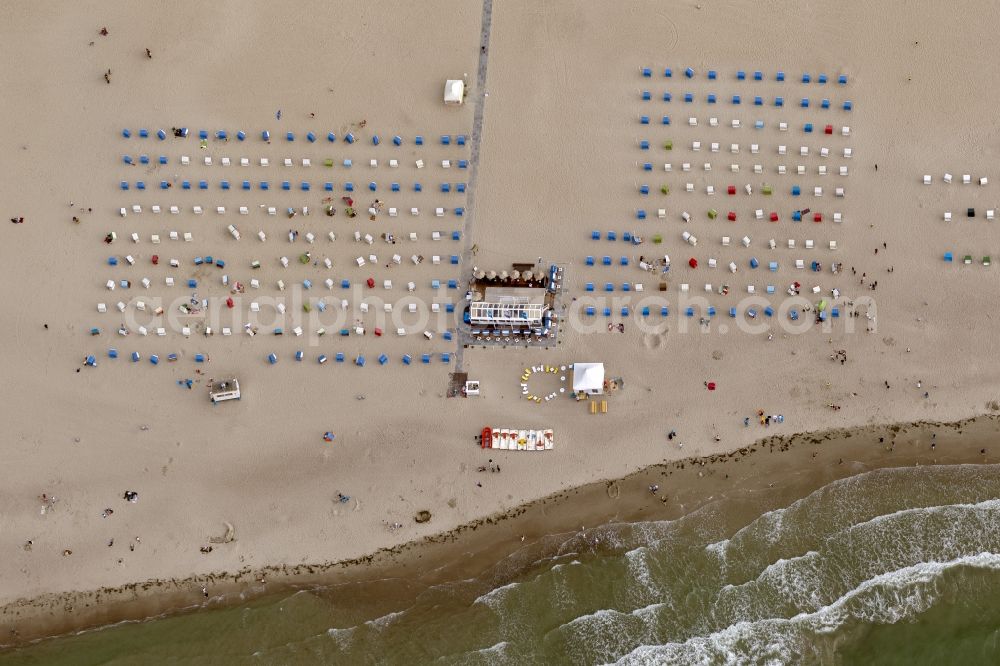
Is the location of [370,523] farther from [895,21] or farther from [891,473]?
[895,21]

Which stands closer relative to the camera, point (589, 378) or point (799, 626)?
point (799, 626)

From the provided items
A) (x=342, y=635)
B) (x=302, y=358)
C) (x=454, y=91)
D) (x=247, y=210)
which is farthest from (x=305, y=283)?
(x=342, y=635)

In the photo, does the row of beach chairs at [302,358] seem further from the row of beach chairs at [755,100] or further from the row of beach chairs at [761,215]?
the row of beach chairs at [755,100]

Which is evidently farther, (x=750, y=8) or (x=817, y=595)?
(x=750, y=8)

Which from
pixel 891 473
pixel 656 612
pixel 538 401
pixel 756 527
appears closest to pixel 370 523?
pixel 538 401

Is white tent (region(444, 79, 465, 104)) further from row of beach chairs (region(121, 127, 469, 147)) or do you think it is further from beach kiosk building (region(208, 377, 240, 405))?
beach kiosk building (region(208, 377, 240, 405))

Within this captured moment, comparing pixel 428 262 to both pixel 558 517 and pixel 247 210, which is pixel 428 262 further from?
pixel 558 517

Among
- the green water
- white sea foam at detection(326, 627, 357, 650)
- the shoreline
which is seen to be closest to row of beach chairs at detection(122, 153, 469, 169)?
the shoreline
